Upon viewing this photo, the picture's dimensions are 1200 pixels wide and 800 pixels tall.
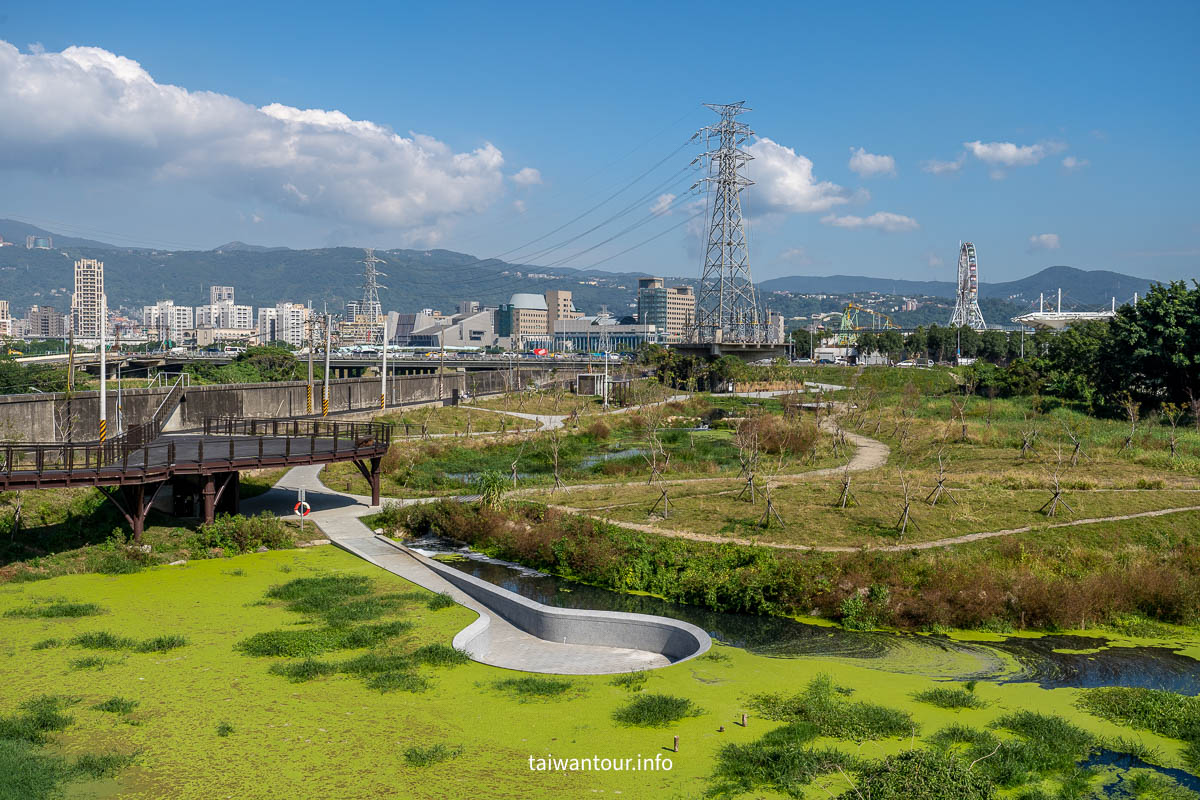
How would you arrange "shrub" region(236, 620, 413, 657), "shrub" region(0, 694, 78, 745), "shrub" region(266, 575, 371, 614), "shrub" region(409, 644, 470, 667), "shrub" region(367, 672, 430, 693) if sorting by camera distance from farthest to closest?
"shrub" region(266, 575, 371, 614)
"shrub" region(236, 620, 413, 657)
"shrub" region(409, 644, 470, 667)
"shrub" region(367, 672, 430, 693)
"shrub" region(0, 694, 78, 745)

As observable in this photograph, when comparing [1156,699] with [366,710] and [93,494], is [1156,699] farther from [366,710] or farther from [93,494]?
[93,494]

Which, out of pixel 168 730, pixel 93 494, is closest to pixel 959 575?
pixel 168 730

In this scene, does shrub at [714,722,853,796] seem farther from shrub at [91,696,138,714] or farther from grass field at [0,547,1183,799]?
shrub at [91,696,138,714]

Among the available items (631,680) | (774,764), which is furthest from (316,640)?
(774,764)

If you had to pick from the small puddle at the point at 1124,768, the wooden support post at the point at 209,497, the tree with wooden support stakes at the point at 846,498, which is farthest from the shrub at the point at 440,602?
the tree with wooden support stakes at the point at 846,498

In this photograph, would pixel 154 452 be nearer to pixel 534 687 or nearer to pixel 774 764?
pixel 534 687

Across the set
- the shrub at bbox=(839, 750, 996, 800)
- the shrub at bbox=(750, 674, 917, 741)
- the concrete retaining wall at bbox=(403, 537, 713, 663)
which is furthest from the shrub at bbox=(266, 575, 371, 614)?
the shrub at bbox=(839, 750, 996, 800)

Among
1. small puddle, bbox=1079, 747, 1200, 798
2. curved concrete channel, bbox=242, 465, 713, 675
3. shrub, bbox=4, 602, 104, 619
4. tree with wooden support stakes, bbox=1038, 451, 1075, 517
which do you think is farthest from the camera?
tree with wooden support stakes, bbox=1038, 451, 1075, 517
